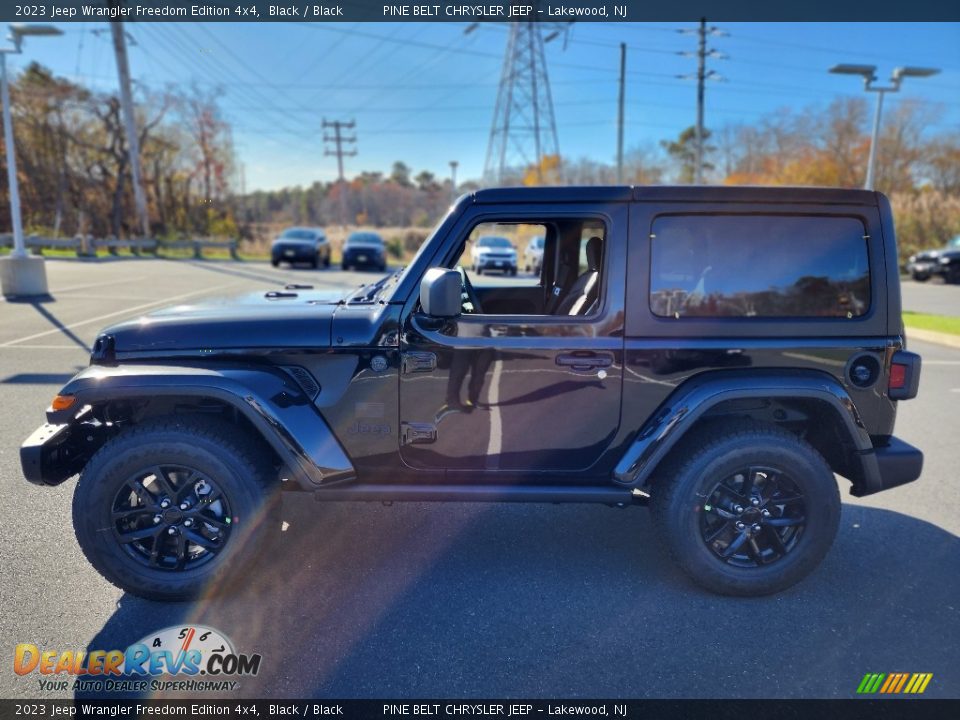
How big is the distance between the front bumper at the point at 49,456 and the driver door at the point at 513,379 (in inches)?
64.6

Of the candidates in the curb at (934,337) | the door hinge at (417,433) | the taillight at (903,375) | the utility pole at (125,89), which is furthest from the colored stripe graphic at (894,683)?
the utility pole at (125,89)

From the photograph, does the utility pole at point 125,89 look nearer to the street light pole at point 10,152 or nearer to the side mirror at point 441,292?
the street light pole at point 10,152

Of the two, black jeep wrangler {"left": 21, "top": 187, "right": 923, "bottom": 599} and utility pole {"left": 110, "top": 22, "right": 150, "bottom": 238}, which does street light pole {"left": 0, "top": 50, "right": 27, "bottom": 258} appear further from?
utility pole {"left": 110, "top": 22, "right": 150, "bottom": 238}

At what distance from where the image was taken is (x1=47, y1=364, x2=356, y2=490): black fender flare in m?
2.80

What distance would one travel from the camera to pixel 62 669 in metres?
2.47

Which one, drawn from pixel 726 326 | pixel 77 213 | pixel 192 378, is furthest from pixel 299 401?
pixel 77 213

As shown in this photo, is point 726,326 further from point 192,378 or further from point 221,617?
point 221,617

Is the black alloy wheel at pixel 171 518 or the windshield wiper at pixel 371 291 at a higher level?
the windshield wiper at pixel 371 291

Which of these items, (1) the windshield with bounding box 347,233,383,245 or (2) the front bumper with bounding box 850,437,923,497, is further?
(1) the windshield with bounding box 347,233,383,245

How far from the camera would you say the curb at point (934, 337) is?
9.94 meters

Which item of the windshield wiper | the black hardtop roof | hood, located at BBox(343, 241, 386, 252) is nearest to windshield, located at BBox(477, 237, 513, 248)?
hood, located at BBox(343, 241, 386, 252)

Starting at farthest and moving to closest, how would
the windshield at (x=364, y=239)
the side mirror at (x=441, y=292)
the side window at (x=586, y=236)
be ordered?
the windshield at (x=364, y=239) → the side window at (x=586, y=236) → the side mirror at (x=441, y=292)

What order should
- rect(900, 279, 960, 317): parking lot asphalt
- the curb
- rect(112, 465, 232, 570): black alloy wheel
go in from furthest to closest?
rect(900, 279, 960, 317): parking lot asphalt
the curb
rect(112, 465, 232, 570): black alloy wheel

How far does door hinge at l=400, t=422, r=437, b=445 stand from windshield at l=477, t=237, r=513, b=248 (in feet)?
62.1
